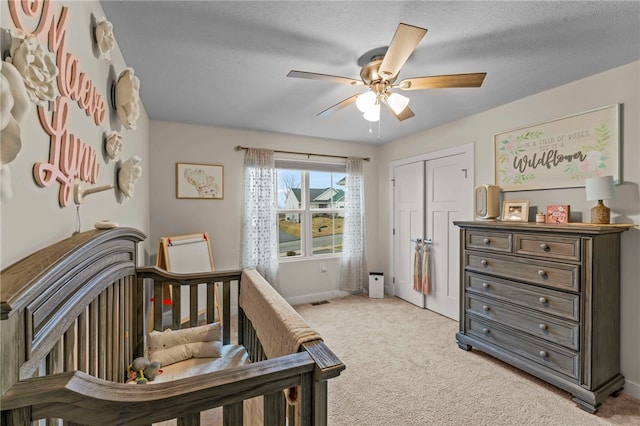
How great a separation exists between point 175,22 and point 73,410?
5.59 feet

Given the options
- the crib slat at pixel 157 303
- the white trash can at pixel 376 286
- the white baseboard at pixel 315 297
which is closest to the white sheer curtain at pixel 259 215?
the white baseboard at pixel 315 297

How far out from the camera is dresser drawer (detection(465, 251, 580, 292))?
201 cm

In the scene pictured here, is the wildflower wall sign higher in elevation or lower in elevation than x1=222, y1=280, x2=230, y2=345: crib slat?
higher

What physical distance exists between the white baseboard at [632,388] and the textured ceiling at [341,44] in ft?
7.38

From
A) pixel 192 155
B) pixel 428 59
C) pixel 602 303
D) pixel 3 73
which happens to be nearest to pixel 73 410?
pixel 3 73

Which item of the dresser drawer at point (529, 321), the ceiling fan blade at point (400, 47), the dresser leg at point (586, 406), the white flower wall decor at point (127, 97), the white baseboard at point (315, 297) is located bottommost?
the dresser leg at point (586, 406)

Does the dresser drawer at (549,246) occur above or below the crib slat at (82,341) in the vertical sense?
above

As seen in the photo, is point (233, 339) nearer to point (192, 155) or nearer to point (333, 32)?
point (192, 155)

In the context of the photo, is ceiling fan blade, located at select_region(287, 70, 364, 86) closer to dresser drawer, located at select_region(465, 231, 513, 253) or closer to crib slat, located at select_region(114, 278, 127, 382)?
crib slat, located at select_region(114, 278, 127, 382)

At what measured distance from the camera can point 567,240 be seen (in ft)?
6.63

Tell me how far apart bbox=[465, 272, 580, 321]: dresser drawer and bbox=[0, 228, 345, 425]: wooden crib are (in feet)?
6.57

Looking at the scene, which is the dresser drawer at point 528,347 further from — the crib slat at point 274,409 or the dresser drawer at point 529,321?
the crib slat at point 274,409

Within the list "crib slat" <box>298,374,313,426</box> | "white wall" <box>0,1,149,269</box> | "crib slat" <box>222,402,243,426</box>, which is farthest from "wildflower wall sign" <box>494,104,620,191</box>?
"white wall" <box>0,1,149,269</box>

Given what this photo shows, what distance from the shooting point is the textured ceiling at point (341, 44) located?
1.42m
